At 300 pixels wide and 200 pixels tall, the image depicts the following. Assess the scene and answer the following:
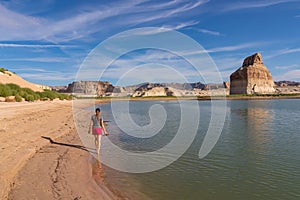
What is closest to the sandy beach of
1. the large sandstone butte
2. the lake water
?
the lake water

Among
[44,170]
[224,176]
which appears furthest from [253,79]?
[44,170]

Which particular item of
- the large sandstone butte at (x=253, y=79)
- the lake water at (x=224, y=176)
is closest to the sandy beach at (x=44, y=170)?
the lake water at (x=224, y=176)

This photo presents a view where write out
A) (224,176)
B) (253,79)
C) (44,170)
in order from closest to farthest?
(44,170) → (224,176) → (253,79)

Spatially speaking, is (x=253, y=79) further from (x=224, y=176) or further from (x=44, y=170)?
(x=44, y=170)

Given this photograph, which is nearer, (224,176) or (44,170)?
(44,170)

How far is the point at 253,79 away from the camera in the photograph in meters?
152

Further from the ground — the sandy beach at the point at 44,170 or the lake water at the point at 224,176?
the sandy beach at the point at 44,170

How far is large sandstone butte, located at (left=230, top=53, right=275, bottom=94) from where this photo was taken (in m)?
151

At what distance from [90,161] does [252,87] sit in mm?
153660

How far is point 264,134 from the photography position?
59.3 ft

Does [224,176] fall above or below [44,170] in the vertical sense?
below

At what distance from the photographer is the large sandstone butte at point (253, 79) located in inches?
5935

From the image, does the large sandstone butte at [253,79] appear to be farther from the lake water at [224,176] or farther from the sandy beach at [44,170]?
the sandy beach at [44,170]

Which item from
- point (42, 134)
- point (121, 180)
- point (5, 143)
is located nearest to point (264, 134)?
point (121, 180)
